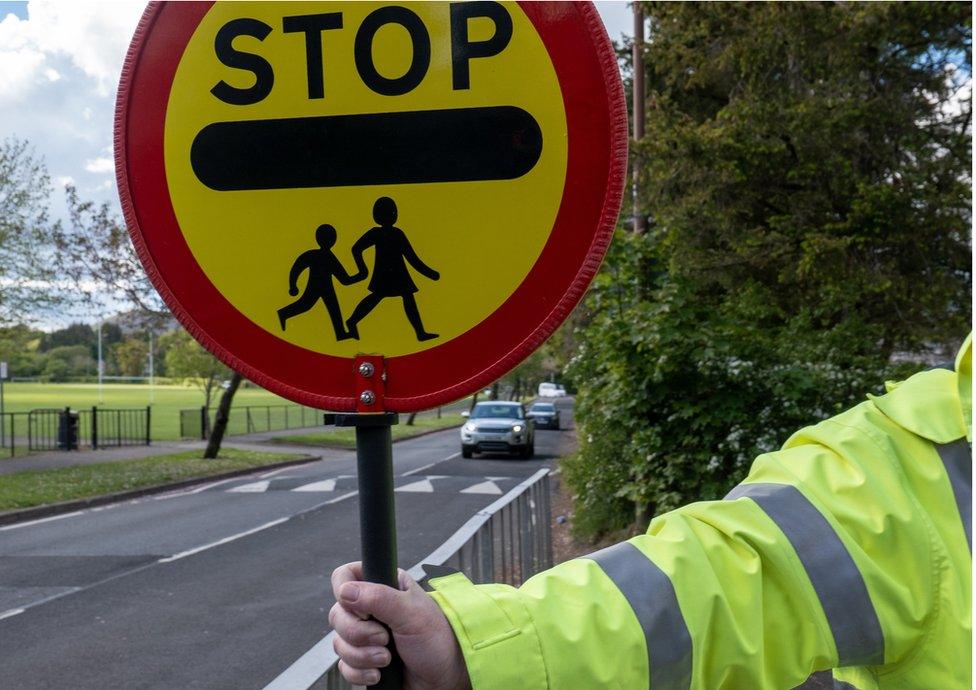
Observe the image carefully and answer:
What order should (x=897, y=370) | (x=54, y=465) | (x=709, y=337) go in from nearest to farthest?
(x=709, y=337)
(x=897, y=370)
(x=54, y=465)

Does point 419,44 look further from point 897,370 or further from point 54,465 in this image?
point 54,465

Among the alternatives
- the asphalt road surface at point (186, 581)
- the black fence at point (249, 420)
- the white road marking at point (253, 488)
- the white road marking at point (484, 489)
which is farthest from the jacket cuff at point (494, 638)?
the black fence at point (249, 420)

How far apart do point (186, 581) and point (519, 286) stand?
8648mm

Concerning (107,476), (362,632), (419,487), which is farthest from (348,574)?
(107,476)

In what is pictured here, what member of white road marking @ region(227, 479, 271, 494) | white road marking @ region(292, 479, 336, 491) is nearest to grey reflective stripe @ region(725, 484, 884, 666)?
white road marking @ region(292, 479, 336, 491)

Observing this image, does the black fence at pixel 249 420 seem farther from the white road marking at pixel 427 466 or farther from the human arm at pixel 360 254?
the human arm at pixel 360 254

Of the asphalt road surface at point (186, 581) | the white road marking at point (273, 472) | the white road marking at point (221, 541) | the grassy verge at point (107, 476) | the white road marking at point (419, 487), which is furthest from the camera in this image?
the white road marking at point (273, 472)

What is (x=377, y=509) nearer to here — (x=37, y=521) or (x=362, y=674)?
(x=362, y=674)

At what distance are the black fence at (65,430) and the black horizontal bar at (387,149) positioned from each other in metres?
24.3

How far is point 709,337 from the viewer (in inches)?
282

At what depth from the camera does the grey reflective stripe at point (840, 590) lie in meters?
1.31

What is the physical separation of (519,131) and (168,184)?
493 millimetres

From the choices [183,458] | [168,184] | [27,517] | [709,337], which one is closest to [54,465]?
[183,458]

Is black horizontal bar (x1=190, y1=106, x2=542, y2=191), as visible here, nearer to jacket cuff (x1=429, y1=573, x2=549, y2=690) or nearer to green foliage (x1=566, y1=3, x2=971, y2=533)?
jacket cuff (x1=429, y1=573, x2=549, y2=690)
